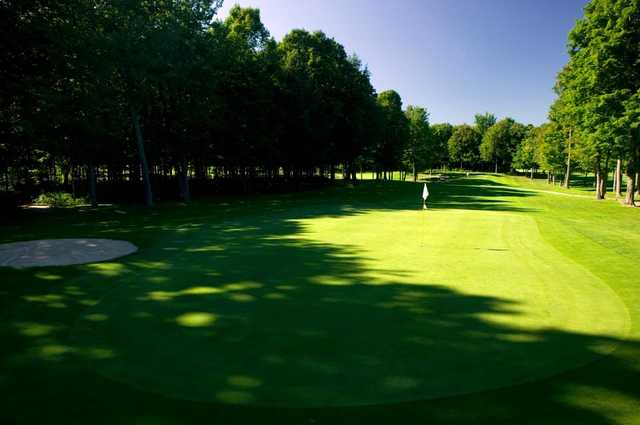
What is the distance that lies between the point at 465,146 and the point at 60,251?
132791mm

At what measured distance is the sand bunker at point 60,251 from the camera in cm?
1140

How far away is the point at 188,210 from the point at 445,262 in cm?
1990

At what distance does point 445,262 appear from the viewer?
11.4 meters

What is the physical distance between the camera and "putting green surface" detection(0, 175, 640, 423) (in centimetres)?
482

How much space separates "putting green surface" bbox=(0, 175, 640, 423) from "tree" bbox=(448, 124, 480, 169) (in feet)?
397

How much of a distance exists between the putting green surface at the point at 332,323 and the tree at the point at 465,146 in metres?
121

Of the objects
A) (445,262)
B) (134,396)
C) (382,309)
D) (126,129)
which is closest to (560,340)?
(382,309)

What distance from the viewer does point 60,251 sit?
1270 centimetres

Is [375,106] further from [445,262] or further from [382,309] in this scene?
[382,309]

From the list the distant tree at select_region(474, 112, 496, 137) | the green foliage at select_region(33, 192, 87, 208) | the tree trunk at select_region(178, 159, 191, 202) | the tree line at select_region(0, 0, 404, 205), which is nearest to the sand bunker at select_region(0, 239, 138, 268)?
the tree line at select_region(0, 0, 404, 205)

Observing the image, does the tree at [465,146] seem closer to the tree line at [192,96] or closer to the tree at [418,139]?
the tree at [418,139]

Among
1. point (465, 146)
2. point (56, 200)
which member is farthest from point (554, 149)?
point (465, 146)

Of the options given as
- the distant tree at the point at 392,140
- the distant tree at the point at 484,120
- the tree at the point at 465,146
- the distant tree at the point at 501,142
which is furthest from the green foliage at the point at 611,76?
the distant tree at the point at 484,120

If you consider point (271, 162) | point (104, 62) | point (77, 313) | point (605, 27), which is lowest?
point (77, 313)
